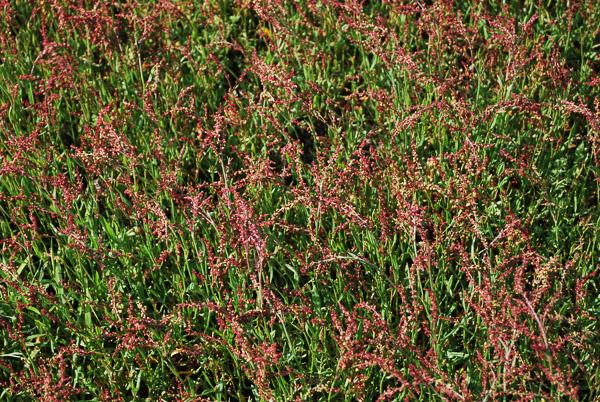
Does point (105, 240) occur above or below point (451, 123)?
below

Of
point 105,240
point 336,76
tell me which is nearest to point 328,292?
point 105,240

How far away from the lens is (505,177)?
3.44 meters

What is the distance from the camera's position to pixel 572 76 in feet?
12.6

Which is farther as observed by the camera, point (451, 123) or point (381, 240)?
point (451, 123)

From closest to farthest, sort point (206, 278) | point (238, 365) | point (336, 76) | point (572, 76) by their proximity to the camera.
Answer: point (238, 365) < point (206, 278) < point (572, 76) < point (336, 76)

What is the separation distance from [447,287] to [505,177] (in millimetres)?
609

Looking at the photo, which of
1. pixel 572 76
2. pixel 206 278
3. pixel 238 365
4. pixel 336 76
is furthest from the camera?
pixel 336 76

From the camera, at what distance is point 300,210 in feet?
11.0

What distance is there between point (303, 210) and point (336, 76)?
988 millimetres

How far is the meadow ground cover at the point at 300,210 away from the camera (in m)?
2.81

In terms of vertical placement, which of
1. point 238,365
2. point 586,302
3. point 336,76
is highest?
point 336,76

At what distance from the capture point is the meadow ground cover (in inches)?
111

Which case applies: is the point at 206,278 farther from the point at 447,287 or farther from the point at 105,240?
the point at 447,287

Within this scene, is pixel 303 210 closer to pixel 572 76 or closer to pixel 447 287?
pixel 447 287
